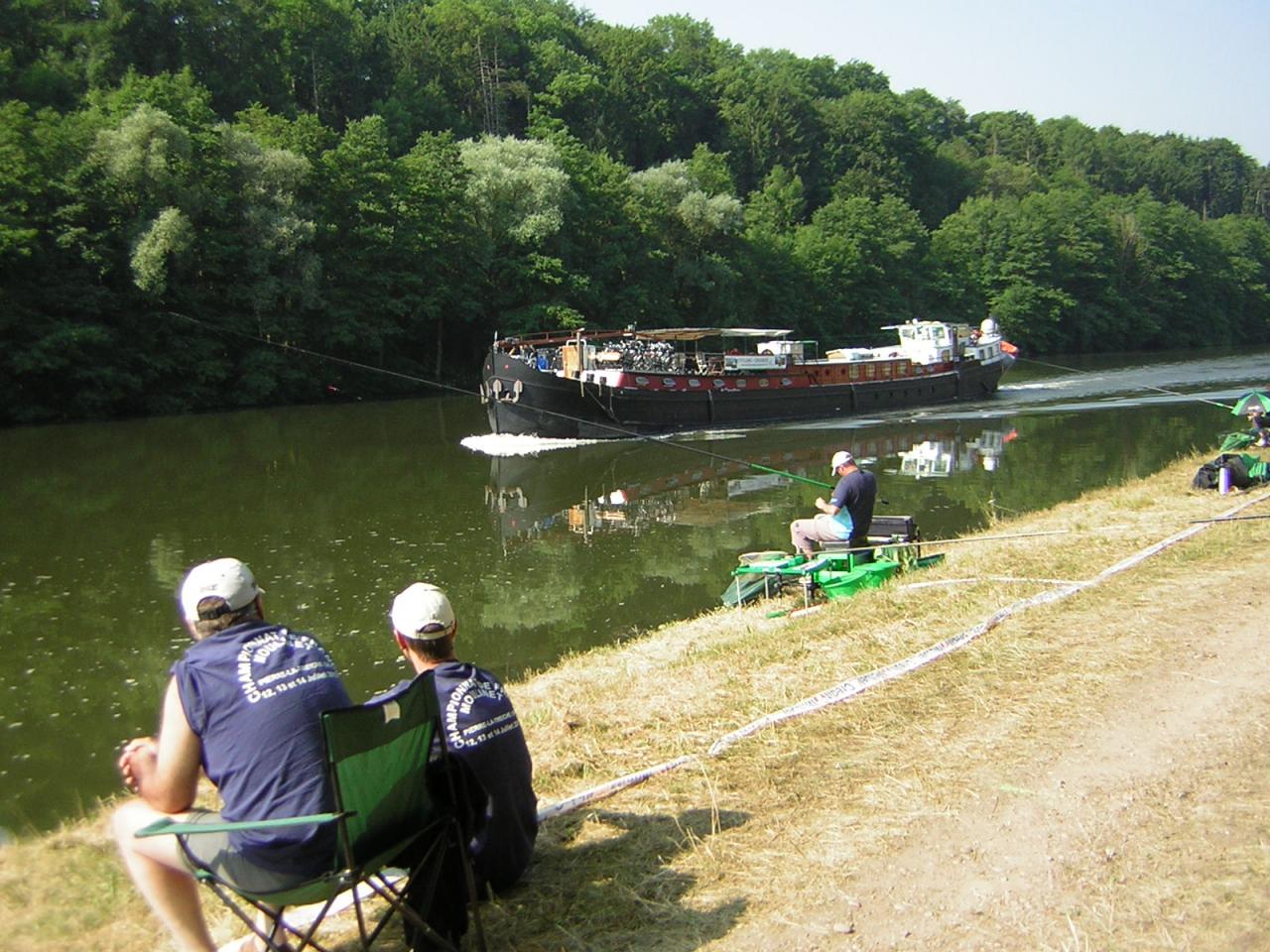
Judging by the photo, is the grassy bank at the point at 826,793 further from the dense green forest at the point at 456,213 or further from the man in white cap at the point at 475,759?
the dense green forest at the point at 456,213

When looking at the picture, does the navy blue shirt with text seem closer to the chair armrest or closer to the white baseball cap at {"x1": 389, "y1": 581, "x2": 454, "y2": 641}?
the chair armrest

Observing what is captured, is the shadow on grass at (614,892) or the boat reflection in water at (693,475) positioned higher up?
the shadow on grass at (614,892)

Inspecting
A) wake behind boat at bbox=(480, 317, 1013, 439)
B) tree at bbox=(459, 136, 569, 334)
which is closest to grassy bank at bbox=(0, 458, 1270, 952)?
wake behind boat at bbox=(480, 317, 1013, 439)

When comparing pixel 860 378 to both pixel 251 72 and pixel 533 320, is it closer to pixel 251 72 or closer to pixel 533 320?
pixel 533 320

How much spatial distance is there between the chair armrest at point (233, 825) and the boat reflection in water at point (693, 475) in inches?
468

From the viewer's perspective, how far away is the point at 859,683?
5.60 meters

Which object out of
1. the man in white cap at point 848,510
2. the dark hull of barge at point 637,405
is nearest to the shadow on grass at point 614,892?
the man in white cap at point 848,510

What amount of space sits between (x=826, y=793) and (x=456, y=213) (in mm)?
41982

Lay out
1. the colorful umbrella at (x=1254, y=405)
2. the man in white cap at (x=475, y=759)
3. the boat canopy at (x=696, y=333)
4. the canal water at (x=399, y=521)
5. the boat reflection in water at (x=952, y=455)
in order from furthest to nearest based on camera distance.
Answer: the boat canopy at (x=696, y=333)
the boat reflection in water at (x=952, y=455)
the colorful umbrella at (x=1254, y=405)
the canal water at (x=399, y=521)
the man in white cap at (x=475, y=759)

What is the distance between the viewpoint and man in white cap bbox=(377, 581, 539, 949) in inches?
141

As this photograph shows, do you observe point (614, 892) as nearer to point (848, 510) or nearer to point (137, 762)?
point (137, 762)

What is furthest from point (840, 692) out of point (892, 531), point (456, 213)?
point (456, 213)

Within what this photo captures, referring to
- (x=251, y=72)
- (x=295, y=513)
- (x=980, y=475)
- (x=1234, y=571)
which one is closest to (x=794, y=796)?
(x=1234, y=571)

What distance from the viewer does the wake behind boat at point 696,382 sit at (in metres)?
27.1
